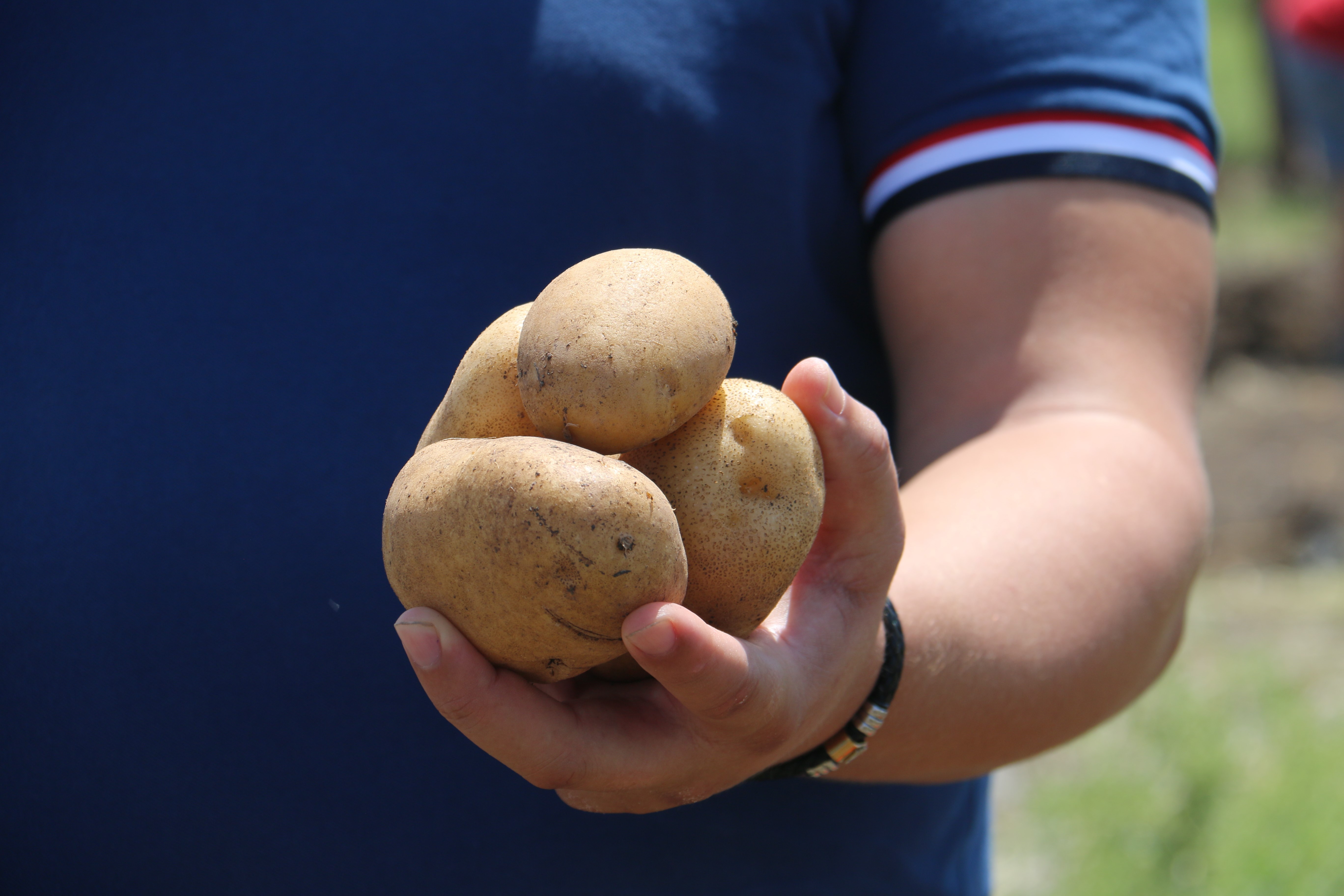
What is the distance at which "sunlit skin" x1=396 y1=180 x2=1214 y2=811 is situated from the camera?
112cm

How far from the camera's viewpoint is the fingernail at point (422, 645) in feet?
3.49

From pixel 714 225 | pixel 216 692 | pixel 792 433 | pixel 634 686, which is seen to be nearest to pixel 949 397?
pixel 714 225

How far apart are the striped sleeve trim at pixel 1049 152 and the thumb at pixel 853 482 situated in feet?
2.03

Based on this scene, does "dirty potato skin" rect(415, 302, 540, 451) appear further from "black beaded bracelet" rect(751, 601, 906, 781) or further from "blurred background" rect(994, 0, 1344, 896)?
"blurred background" rect(994, 0, 1344, 896)

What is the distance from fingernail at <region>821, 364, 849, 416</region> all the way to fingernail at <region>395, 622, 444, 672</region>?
467 mm

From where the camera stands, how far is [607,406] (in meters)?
1.13

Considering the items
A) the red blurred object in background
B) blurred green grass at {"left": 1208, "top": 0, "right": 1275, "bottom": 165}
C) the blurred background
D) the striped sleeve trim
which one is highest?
the red blurred object in background

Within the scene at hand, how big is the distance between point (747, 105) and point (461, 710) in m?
1.04

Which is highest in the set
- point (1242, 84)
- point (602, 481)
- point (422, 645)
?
point (602, 481)

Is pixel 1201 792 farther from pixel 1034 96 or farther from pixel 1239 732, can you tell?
pixel 1034 96

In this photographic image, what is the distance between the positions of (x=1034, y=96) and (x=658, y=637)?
1.09 metres

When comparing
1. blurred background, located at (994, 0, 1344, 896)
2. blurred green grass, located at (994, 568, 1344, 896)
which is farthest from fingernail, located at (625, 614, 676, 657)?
blurred green grass, located at (994, 568, 1344, 896)

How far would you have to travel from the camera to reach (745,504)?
3.91 ft

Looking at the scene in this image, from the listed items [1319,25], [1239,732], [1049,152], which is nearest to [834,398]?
[1049,152]
